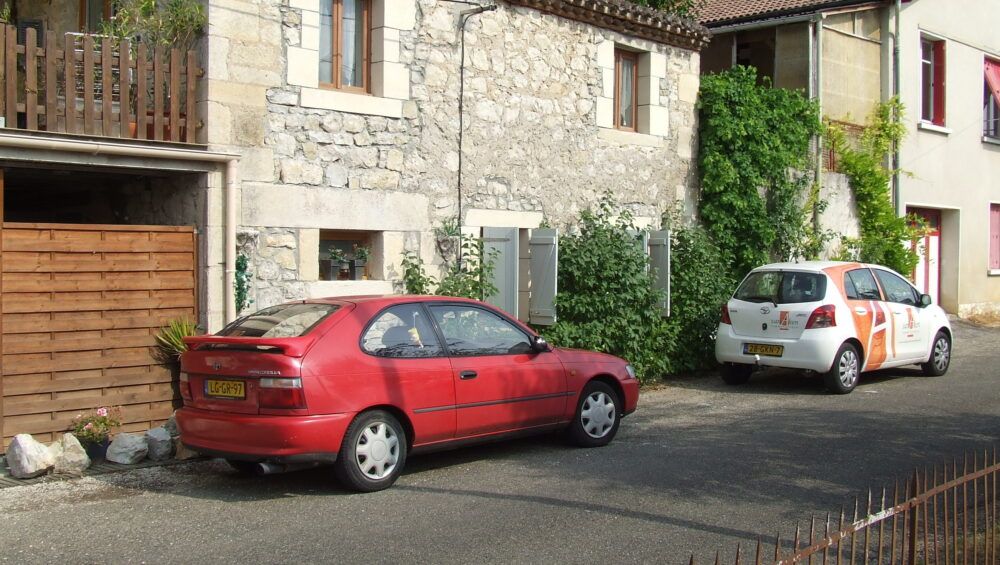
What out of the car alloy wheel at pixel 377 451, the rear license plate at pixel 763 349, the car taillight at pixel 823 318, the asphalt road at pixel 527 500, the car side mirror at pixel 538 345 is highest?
the car taillight at pixel 823 318

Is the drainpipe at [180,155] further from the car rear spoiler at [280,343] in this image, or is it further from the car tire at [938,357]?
the car tire at [938,357]

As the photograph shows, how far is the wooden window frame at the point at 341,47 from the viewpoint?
11.0 metres

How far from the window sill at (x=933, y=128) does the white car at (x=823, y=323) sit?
7.34 meters

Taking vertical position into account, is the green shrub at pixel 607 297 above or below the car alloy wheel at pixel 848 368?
above

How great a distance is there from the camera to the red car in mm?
7055

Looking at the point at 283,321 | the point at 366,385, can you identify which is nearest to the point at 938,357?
the point at 366,385

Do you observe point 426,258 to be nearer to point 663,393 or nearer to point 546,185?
point 546,185

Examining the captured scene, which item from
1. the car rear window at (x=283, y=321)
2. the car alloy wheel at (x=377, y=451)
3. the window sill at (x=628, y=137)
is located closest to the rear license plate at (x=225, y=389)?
the car rear window at (x=283, y=321)

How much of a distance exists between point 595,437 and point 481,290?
3.24 meters

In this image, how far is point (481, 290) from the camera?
39.0 ft

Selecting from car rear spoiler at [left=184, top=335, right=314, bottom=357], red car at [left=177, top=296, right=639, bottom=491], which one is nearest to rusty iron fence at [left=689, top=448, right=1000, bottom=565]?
red car at [left=177, top=296, right=639, bottom=491]

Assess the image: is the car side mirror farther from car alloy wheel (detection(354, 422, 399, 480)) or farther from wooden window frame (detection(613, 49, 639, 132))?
wooden window frame (detection(613, 49, 639, 132))

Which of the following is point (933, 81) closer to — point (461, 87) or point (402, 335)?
point (461, 87)

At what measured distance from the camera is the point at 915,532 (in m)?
4.59
